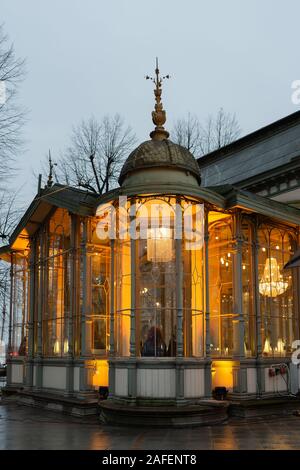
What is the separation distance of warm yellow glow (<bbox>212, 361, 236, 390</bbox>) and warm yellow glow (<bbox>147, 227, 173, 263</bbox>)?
122 inches

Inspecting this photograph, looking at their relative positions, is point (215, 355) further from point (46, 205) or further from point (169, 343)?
point (46, 205)

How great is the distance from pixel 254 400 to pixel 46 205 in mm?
7502

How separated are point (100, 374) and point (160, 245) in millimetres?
3791

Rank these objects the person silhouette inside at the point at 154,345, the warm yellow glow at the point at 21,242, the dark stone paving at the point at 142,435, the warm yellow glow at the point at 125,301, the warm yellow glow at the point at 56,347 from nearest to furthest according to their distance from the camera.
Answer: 1. the dark stone paving at the point at 142,435
2. the person silhouette inside at the point at 154,345
3. the warm yellow glow at the point at 125,301
4. the warm yellow glow at the point at 56,347
5. the warm yellow glow at the point at 21,242

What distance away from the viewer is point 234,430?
37.0ft

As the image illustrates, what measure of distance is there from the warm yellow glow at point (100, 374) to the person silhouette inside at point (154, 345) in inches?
89.4

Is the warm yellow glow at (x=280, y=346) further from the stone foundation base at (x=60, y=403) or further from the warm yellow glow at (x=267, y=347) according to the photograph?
the stone foundation base at (x=60, y=403)

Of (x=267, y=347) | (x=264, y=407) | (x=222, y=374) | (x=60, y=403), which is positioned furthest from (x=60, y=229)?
(x=264, y=407)

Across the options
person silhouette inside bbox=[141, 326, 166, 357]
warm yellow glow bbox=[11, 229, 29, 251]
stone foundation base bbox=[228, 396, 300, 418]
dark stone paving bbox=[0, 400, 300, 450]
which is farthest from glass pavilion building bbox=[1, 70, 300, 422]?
warm yellow glow bbox=[11, 229, 29, 251]

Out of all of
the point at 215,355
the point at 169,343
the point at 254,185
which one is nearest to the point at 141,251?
the point at 169,343

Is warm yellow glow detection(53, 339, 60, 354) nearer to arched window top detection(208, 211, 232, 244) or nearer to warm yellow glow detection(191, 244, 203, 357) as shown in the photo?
warm yellow glow detection(191, 244, 203, 357)

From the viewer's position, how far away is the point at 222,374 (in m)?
13.9

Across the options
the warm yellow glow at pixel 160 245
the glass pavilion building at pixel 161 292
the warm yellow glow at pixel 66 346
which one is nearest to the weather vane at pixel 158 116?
the glass pavilion building at pixel 161 292

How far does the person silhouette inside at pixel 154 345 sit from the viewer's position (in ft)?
40.5
